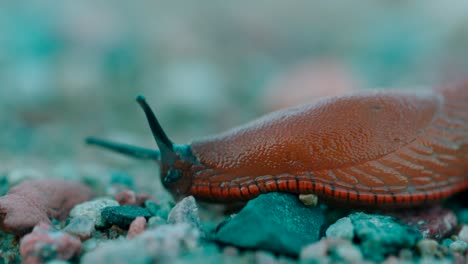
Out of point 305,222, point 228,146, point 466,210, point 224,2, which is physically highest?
point 224,2

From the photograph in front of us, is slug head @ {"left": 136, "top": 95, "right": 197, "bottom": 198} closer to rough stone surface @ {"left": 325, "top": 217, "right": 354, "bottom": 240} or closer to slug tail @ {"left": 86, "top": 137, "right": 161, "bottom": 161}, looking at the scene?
slug tail @ {"left": 86, "top": 137, "right": 161, "bottom": 161}

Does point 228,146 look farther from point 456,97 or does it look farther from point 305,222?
→ point 456,97

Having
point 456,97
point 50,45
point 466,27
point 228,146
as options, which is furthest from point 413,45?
point 228,146

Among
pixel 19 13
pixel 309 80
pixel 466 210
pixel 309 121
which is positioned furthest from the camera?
pixel 19 13

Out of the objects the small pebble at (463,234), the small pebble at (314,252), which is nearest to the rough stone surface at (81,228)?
the small pebble at (314,252)

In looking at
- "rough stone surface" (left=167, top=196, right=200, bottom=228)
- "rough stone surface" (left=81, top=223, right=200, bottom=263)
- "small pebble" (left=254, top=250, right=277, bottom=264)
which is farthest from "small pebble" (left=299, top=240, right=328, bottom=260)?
"rough stone surface" (left=167, top=196, right=200, bottom=228)

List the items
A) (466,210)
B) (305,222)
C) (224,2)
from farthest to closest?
(224,2) → (466,210) → (305,222)
